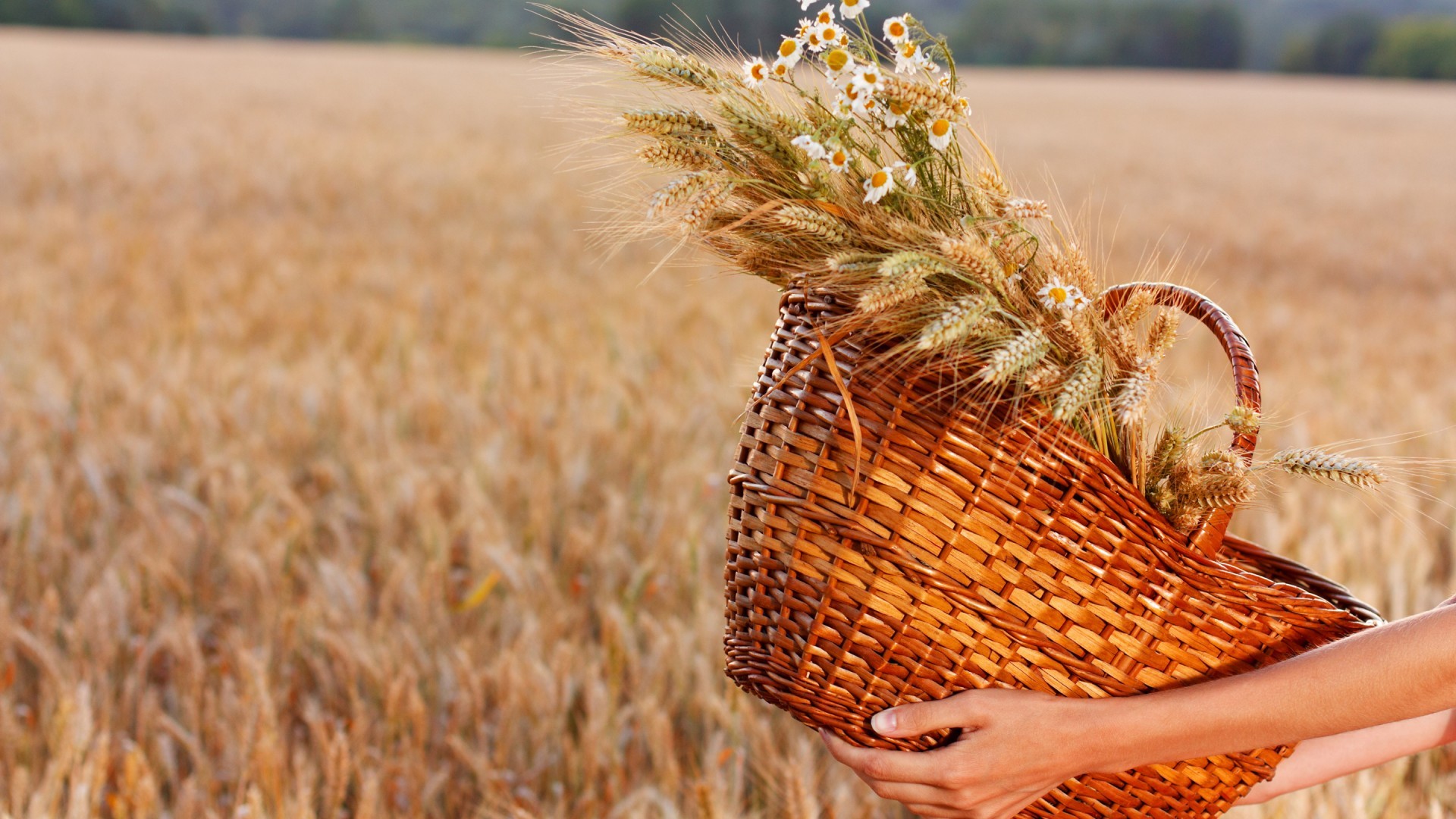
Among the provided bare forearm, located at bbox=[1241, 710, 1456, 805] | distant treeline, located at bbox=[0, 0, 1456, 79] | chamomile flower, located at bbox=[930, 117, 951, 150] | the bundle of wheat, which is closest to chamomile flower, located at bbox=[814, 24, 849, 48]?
the bundle of wheat

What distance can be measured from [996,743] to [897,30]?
64 centimetres

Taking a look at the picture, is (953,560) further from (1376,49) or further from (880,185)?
(1376,49)

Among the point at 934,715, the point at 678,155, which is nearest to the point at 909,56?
the point at 678,155

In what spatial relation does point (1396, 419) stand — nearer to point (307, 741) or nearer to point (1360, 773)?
point (1360, 773)

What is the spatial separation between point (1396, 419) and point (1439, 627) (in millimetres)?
2879

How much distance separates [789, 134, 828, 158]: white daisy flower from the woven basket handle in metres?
0.31

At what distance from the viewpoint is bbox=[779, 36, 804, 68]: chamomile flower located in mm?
959

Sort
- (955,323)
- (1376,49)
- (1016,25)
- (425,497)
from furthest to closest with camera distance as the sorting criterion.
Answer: (1016,25) < (1376,49) < (425,497) < (955,323)

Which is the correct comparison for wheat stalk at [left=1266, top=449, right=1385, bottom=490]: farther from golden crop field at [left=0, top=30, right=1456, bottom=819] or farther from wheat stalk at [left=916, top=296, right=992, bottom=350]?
wheat stalk at [left=916, top=296, right=992, bottom=350]

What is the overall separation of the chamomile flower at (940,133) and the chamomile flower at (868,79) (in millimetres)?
62

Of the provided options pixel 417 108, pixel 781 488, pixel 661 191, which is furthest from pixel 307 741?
pixel 417 108

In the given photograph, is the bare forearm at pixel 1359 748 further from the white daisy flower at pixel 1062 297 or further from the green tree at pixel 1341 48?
the green tree at pixel 1341 48

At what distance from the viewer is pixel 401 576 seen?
84.4 inches

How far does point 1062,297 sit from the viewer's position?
949 mm
